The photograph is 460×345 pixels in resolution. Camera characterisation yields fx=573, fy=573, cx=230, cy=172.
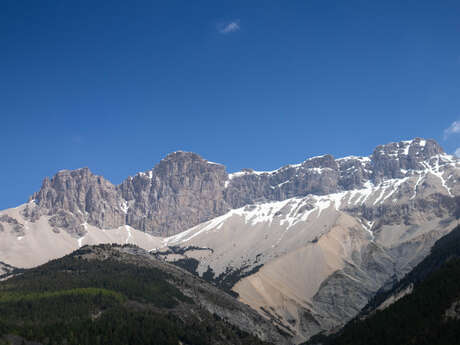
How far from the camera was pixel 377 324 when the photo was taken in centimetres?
17825

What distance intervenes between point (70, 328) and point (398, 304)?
105m

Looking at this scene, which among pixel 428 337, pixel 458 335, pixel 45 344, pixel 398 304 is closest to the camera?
pixel 458 335

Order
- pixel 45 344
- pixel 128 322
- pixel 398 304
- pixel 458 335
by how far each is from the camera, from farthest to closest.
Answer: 1. pixel 128 322
2. pixel 398 304
3. pixel 45 344
4. pixel 458 335

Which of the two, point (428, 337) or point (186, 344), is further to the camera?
point (186, 344)

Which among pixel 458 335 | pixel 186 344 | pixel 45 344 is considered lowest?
pixel 458 335

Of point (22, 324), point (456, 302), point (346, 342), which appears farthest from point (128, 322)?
point (456, 302)

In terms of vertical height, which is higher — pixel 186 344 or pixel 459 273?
pixel 186 344

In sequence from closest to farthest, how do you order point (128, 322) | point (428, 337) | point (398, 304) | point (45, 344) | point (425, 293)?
point (428, 337)
point (45, 344)
point (425, 293)
point (398, 304)
point (128, 322)

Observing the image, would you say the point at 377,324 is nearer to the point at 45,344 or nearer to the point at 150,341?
the point at 150,341

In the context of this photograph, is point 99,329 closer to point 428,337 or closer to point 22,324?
point 22,324

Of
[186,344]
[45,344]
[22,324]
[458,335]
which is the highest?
[22,324]

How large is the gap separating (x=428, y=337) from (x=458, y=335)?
10382 millimetres

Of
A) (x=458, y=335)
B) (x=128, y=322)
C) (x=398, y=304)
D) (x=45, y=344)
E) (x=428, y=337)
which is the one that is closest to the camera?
(x=458, y=335)

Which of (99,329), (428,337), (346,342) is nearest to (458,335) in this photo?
(428,337)
